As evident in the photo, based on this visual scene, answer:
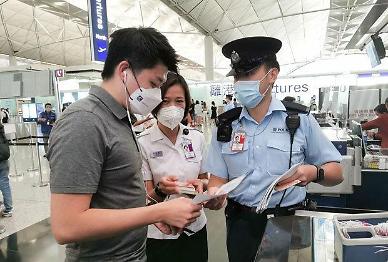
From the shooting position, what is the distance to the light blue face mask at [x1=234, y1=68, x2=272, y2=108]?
1.61 metres

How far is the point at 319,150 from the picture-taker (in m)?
1.56

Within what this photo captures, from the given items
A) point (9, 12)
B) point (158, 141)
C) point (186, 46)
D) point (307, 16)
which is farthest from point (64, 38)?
point (158, 141)

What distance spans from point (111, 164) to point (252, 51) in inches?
36.4

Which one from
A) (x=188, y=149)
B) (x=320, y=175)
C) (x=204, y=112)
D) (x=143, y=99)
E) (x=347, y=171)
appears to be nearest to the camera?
(x=143, y=99)

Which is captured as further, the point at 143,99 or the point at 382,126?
the point at 382,126

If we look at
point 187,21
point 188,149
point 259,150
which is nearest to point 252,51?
point 259,150

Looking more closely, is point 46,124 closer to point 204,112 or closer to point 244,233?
point 244,233

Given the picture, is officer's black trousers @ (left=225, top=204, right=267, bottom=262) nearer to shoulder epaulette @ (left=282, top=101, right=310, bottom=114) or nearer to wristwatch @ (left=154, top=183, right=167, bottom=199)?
wristwatch @ (left=154, top=183, right=167, bottom=199)

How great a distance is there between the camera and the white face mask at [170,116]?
1.80 m

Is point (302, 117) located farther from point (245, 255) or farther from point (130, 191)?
point (130, 191)

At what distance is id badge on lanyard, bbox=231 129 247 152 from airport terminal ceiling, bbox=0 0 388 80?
5311 mm

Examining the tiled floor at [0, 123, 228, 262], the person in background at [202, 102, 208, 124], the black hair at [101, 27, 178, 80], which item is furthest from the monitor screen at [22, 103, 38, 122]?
the black hair at [101, 27, 178, 80]

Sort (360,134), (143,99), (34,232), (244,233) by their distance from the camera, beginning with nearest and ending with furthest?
1. (143,99)
2. (244,233)
3. (34,232)
4. (360,134)

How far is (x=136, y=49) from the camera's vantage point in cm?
106
